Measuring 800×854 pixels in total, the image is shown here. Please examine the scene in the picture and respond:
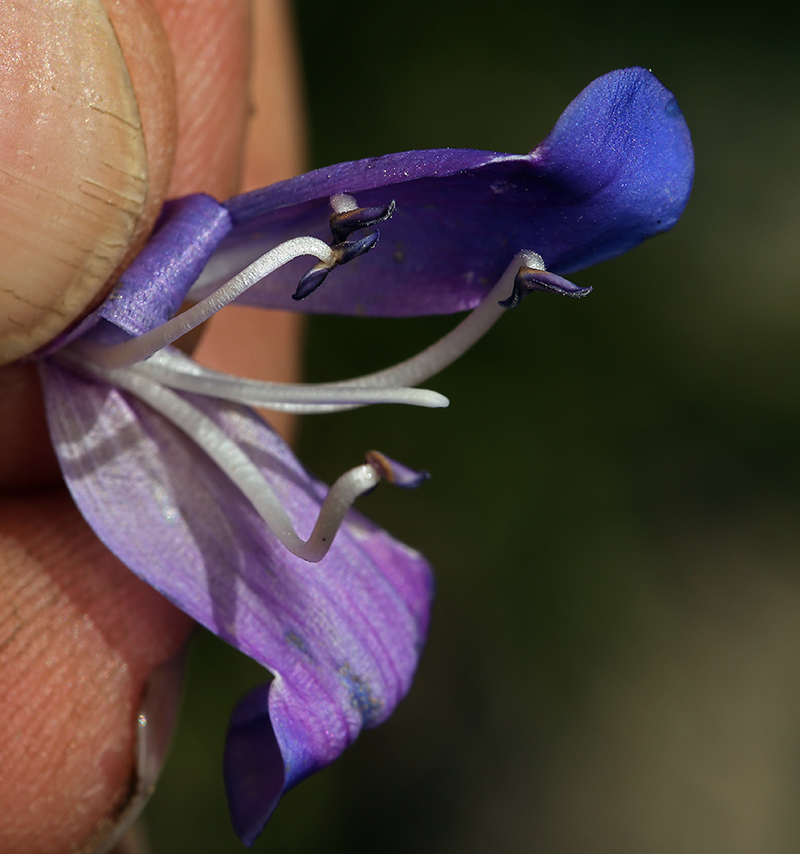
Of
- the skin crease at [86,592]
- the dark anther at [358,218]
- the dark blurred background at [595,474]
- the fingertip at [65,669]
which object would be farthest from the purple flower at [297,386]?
the dark blurred background at [595,474]

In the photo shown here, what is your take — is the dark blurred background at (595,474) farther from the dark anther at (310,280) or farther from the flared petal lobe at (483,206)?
the dark anther at (310,280)

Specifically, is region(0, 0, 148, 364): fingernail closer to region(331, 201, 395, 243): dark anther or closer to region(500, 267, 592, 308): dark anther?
region(331, 201, 395, 243): dark anther

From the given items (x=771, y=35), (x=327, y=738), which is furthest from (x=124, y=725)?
(x=771, y=35)

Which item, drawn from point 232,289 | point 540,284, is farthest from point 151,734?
point 540,284

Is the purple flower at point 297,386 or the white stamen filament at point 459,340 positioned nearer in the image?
the purple flower at point 297,386

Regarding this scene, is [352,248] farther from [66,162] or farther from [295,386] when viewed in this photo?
[66,162]

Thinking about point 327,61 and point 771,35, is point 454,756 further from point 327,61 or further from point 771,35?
point 771,35

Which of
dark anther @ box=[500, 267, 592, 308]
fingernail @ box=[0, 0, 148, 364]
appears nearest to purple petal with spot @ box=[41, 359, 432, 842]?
fingernail @ box=[0, 0, 148, 364]

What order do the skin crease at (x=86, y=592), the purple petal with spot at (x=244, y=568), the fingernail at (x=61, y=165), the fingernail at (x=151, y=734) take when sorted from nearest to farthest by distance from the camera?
the fingernail at (x=61, y=165) → the purple petal with spot at (x=244, y=568) → the skin crease at (x=86, y=592) → the fingernail at (x=151, y=734)
